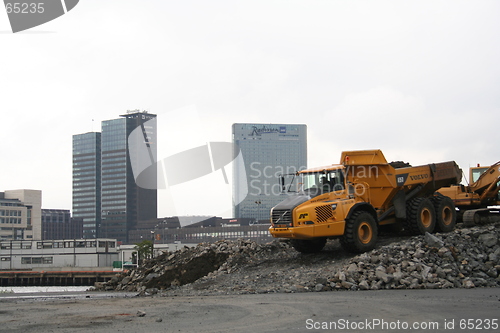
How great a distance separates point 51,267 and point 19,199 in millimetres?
82039

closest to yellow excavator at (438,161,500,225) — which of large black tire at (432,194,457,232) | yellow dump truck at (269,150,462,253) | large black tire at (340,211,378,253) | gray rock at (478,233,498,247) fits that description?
large black tire at (432,194,457,232)

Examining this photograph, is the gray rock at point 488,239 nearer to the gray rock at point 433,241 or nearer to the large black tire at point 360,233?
the gray rock at point 433,241

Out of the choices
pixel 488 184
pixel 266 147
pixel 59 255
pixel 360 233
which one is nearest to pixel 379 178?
pixel 360 233

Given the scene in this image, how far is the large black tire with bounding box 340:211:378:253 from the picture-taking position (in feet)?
71.9

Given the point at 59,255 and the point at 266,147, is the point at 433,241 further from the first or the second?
the point at 266,147

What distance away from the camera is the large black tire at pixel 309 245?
24.6 metres

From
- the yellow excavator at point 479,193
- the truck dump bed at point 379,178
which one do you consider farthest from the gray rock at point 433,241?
the yellow excavator at point 479,193

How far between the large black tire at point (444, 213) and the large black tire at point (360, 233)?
3657 mm

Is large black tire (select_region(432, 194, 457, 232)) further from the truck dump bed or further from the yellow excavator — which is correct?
the yellow excavator

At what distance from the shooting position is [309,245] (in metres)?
24.7

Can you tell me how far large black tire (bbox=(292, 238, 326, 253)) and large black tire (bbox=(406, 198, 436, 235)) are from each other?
355 cm

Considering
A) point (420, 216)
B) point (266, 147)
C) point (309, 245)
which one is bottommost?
point (309, 245)

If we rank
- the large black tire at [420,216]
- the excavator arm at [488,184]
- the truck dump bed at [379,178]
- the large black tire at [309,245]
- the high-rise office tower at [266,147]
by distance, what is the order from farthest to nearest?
the high-rise office tower at [266,147]
the excavator arm at [488,184]
the large black tire at [309,245]
the large black tire at [420,216]
the truck dump bed at [379,178]

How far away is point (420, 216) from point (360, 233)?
311 centimetres
